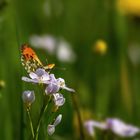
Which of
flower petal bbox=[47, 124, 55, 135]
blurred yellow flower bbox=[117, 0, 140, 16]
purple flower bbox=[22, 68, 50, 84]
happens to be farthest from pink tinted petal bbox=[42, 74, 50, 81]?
blurred yellow flower bbox=[117, 0, 140, 16]

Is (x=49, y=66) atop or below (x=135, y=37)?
atop

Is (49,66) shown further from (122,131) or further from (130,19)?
(130,19)

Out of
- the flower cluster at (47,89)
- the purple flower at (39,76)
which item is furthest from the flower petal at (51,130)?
the purple flower at (39,76)

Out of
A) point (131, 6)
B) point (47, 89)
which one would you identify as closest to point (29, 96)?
point (47, 89)

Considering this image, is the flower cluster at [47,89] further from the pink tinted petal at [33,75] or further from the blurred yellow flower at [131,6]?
the blurred yellow flower at [131,6]

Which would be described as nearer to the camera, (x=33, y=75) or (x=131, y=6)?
(x=33, y=75)

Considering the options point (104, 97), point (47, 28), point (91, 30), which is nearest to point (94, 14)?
point (91, 30)

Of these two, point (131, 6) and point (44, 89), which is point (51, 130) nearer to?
point (44, 89)

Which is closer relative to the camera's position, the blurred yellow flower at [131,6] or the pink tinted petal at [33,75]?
the pink tinted petal at [33,75]
